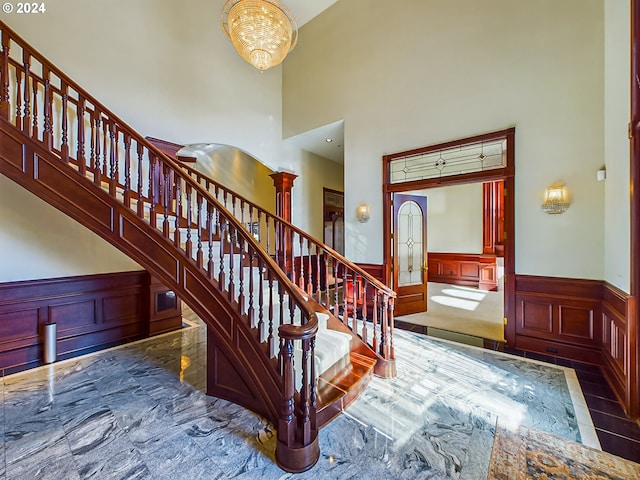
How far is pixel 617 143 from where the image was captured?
9.07 feet

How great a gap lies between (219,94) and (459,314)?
605 cm

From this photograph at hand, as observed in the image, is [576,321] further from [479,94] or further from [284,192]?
[284,192]

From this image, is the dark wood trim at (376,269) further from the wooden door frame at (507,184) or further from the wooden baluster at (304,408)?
the wooden baluster at (304,408)

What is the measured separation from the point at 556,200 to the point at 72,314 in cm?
616

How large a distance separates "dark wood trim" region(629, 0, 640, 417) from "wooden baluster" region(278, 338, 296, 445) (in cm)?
279

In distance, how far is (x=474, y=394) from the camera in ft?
8.67

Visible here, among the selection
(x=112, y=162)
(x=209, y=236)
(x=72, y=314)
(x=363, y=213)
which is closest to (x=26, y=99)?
(x=112, y=162)

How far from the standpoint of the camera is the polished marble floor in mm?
1822

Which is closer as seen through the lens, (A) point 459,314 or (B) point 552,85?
(B) point 552,85

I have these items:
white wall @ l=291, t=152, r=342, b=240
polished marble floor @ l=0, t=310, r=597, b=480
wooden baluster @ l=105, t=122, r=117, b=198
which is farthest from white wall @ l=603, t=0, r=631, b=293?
white wall @ l=291, t=152, r=342, b=240

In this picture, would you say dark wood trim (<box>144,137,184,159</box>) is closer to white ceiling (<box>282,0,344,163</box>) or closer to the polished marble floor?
white ceiling (<box>282,0,344,163</box>)

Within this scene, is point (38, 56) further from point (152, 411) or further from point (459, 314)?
point (459, 314)

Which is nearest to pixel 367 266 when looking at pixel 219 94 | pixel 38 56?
pixel 219 94

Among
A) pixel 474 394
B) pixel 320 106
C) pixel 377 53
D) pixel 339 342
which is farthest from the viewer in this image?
pixel 320 106
